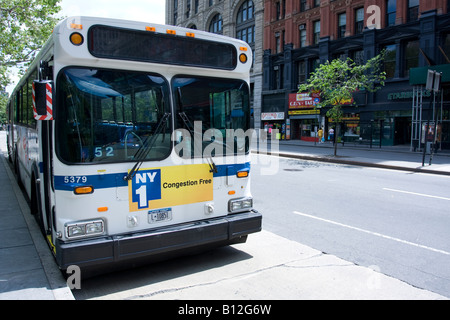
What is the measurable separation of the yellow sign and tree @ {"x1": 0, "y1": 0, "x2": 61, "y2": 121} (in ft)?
46.8

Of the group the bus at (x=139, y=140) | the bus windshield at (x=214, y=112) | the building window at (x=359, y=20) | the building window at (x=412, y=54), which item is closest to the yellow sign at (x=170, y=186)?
the bus at (x=139, y=140)

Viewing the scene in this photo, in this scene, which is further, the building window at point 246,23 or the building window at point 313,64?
the building window at point 246,23

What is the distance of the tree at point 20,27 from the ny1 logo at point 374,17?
23.4 meters

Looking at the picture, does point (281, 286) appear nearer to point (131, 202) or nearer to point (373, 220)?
point (131, 202)

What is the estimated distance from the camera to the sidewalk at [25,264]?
148 inches

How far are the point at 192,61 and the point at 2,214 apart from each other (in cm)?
531

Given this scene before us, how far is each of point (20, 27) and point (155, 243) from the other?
1768 cm

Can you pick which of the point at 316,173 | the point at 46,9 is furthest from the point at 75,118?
the point at 46,9

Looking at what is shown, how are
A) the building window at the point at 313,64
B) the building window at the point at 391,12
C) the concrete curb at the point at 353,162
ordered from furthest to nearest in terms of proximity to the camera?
1. the building window at the point at 313,64
2. the building window at the point at 391,12
3. the concrete curb at the point at 353,162

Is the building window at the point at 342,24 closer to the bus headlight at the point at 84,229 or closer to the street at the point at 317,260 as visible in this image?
the street at the point at 317,260

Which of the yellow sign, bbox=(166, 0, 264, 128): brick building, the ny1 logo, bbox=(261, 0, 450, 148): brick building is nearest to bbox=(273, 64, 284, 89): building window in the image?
bbox=(261, 0, 450, 148): brick building

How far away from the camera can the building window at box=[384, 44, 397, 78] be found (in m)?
27.8

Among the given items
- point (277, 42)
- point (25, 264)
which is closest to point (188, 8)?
point (277, 42)

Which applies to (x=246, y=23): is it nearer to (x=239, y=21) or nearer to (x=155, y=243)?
(x=239, y=21)
